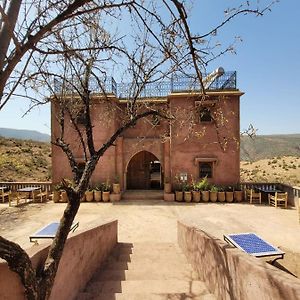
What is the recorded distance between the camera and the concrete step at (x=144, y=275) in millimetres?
5941

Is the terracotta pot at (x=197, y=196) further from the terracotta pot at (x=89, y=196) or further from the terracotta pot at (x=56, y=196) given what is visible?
the terracotta pot at (x=56, y=196)

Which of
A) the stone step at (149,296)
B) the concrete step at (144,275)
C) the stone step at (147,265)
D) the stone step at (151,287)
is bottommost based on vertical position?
the stone step at (147,265)

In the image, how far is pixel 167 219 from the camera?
1212 cm

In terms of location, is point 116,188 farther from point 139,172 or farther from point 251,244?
point 251,244

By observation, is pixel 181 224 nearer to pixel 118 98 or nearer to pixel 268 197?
pixel 268 197

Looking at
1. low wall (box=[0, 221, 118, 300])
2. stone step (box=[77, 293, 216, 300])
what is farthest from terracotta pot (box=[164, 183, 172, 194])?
stone step (box=[77, 293, 216, 300])

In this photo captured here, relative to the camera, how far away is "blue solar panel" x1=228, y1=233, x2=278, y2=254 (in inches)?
254

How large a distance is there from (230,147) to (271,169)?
27.5 metres

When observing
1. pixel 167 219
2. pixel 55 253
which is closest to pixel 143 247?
pixel 167 219

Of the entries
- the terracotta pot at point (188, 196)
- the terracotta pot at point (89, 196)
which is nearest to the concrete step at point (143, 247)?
the terracotta pot at point (188, 196)

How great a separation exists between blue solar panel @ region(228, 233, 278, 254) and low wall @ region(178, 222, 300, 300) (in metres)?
1.41

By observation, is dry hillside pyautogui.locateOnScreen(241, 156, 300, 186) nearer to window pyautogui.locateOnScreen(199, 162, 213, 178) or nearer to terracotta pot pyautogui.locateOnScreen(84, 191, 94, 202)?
window pyautogui.locateOnScreen(199, 162, 213, 178)

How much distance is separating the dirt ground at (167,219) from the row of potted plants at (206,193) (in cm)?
63

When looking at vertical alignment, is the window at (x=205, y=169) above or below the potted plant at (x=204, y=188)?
above
